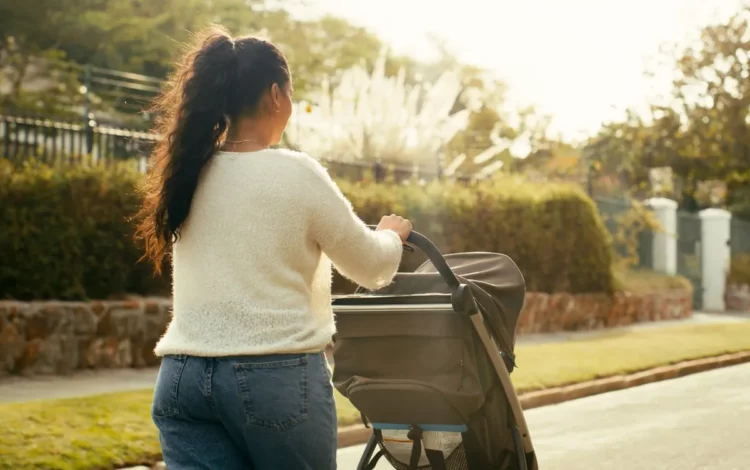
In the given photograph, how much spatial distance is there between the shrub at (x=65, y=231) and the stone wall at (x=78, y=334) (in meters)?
0.36

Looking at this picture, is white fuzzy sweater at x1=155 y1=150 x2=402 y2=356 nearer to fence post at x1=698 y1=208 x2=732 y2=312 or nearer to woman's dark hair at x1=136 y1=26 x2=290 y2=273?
woman's dark hair at x1=136 y1=26 x2=290 y2=273

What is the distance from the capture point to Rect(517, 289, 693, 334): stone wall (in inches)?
765

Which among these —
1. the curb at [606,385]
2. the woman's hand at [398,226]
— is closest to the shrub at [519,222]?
the curb at [606,385]

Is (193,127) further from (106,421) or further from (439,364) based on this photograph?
(106,421)

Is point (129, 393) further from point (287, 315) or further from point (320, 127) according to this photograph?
point (320, 127)

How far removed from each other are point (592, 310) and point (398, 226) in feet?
59.9

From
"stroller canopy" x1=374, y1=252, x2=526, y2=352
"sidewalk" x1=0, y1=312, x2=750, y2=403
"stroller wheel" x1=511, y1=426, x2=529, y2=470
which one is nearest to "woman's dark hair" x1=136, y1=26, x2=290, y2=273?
"stroller canopy" x1=374, y1=252, x2=526, y2=352

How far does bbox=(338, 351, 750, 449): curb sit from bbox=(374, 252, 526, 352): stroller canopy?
4.11 metres

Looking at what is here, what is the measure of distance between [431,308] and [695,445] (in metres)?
4.88

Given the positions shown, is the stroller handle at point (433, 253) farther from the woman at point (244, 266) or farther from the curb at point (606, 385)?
the curb at point (606, 385)

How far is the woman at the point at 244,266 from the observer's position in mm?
2885

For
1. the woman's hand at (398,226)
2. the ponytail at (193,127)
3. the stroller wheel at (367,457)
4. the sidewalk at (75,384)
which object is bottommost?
the sidewalk at (75,384)

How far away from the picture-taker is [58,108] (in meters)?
23.9

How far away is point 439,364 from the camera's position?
416cm
